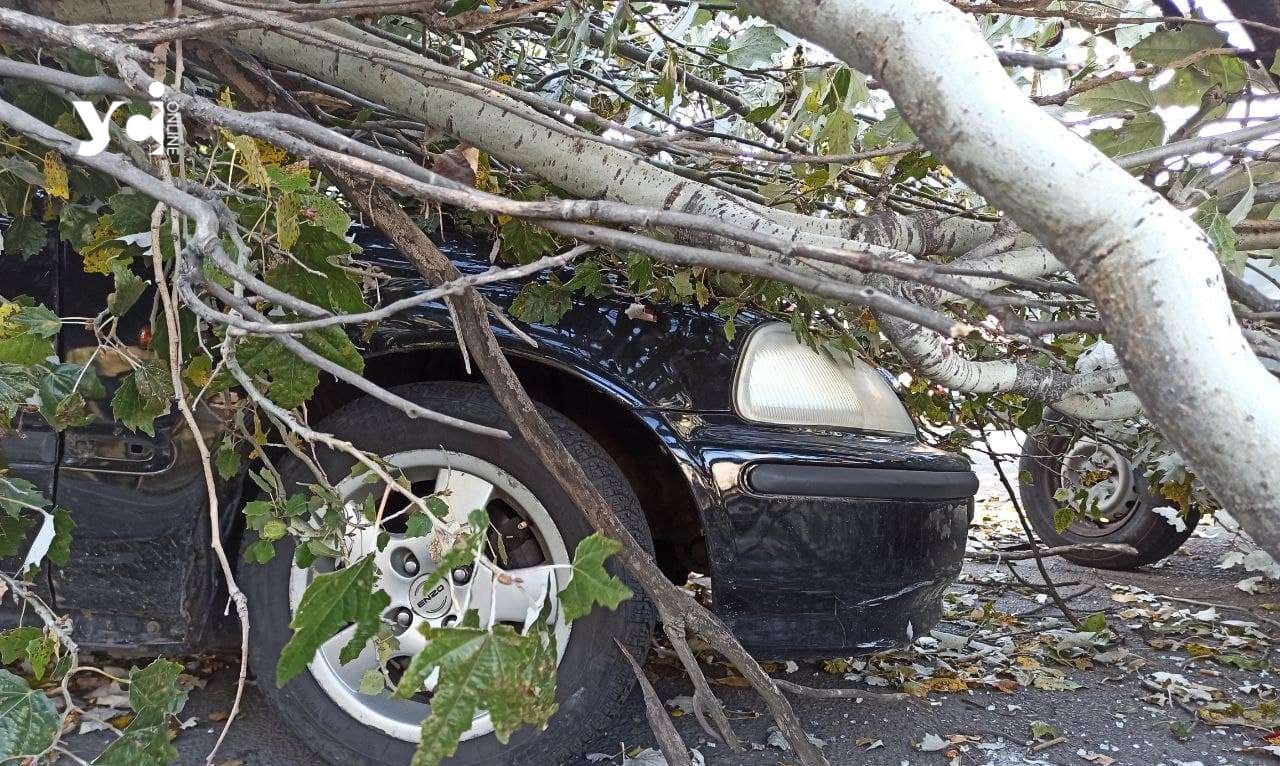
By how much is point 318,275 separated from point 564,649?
39.2 inches

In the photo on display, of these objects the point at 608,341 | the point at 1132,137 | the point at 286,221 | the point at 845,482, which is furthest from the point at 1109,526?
the point at 286,221

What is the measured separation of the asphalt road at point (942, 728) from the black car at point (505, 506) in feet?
1.13

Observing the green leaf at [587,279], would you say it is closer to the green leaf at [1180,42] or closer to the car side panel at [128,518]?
the car side panel at [128,518]

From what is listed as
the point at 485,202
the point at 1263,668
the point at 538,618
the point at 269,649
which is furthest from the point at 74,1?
the point at 1263,668

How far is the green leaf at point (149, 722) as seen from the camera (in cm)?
144

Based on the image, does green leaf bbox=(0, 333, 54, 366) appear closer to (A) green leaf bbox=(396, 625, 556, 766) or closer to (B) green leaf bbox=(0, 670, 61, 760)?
(B) green leaf bbox=(0, 670, 61, 760)

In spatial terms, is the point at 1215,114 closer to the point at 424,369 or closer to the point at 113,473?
the point at 424,369

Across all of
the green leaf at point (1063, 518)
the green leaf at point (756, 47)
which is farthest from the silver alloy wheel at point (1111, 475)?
the green leaf at point (756, 47)

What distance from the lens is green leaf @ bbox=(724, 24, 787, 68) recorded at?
93.6 inches

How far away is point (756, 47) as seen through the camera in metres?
2.40

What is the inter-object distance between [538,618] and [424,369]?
3.26 feet

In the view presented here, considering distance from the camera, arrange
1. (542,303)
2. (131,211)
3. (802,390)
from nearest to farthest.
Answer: (131,211) < (542,303) < (802,390)

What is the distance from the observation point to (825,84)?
6.54ft

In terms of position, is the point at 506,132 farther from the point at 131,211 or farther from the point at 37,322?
the point at 37,322
